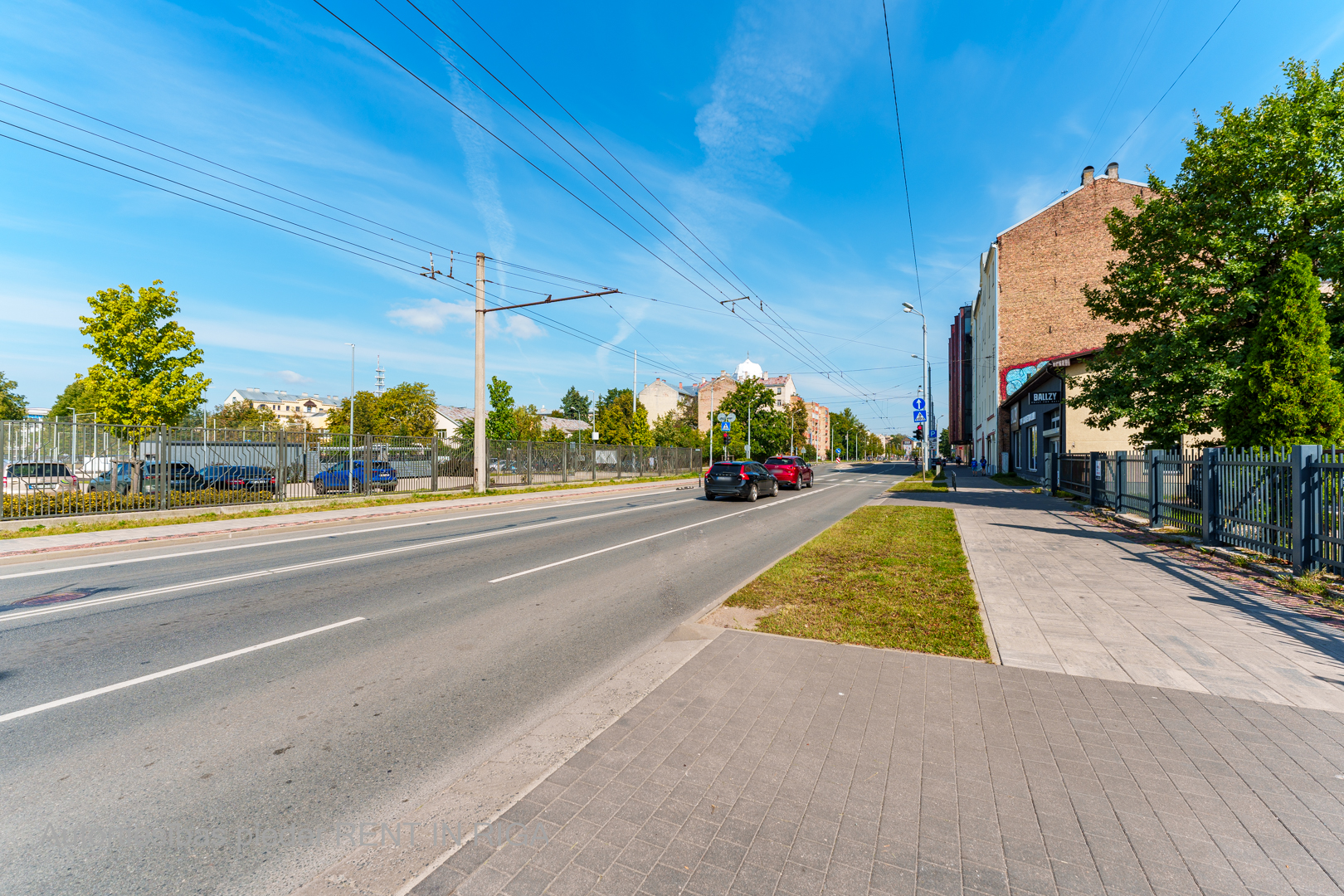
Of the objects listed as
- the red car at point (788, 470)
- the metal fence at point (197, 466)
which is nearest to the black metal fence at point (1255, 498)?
the red car at point (788, 470)

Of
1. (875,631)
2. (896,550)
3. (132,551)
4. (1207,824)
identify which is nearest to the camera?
(1207,824)

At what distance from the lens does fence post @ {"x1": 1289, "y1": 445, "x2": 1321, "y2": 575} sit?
760 cm

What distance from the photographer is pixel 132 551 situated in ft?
35.8

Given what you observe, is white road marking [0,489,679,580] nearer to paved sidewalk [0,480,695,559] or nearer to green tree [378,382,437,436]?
paved sidewalk [0,480,695,559]

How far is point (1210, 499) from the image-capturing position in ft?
33.7

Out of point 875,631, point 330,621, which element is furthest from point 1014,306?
point 330,621

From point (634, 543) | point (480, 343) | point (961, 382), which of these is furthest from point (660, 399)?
point (634, 543)

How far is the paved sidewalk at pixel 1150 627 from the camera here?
4.44 metres

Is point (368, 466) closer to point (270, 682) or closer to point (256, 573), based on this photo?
point (256, 573)

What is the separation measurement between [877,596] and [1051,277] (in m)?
42.7

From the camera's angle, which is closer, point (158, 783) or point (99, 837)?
point (99, 837)

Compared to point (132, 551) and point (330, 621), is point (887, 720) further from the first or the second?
point (132, 551)

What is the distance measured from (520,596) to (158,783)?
13.8 ft

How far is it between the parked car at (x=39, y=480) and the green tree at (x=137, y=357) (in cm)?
688
